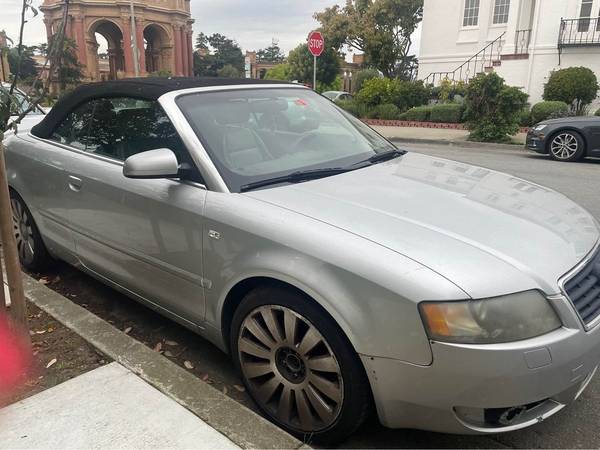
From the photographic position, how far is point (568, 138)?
33.2ft

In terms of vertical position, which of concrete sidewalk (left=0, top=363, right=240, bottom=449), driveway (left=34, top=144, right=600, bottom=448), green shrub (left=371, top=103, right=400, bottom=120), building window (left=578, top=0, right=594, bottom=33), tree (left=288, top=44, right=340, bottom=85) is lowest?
driveway (left=34, top=144, right=600, bottom=448)

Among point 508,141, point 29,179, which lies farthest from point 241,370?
point 508,141

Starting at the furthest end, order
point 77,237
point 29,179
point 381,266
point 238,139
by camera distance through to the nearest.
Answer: point 29,179 < point 77,237 < point 238,139 < point 381,266

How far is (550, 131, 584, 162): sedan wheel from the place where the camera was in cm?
998

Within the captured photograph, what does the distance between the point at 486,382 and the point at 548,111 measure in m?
15.7

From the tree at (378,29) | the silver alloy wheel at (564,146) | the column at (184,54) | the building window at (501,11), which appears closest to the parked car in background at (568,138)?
the silver alloy wheel at (564,146)

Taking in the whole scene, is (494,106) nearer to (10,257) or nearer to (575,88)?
(575,88)

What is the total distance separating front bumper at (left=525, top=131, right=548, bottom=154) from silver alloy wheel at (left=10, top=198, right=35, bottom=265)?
9370 millimetres

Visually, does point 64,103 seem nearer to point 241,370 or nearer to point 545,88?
point 241,370

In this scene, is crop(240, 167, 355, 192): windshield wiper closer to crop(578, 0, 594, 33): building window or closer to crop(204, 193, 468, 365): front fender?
crop(204, 193, 468, 365): front fender

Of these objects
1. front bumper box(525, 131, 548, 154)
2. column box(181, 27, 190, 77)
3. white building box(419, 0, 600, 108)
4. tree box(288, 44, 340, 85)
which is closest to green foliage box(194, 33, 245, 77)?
column box(181, 27, 190, 77)

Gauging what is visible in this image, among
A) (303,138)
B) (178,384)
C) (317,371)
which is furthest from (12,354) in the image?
(303,138)

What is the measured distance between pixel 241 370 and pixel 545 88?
715 inches

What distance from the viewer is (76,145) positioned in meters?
3.77
